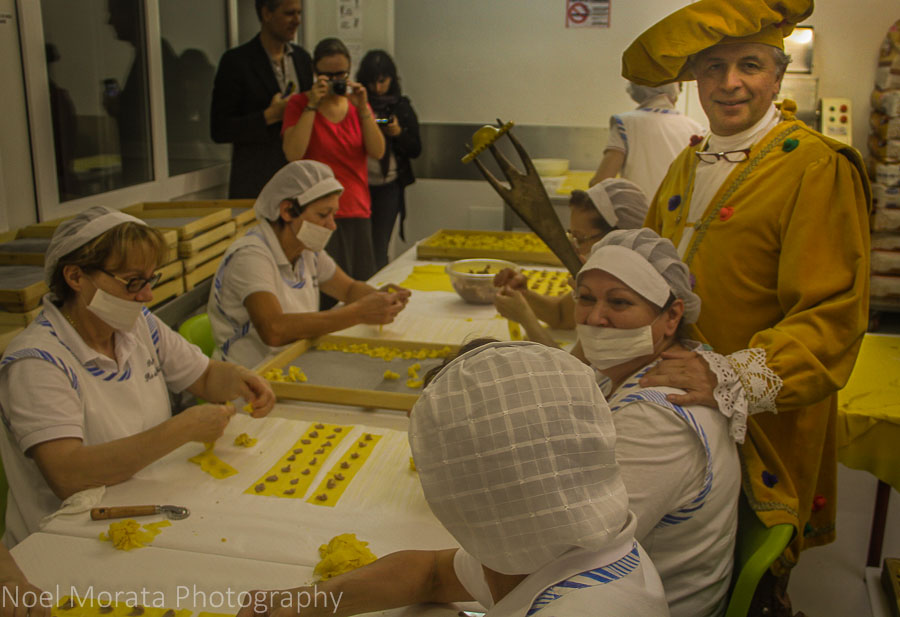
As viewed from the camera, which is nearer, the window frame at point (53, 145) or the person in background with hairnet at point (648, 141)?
the window frame at point (53, 145)

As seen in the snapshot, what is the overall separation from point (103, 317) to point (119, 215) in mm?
254

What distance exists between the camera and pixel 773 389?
150 cm

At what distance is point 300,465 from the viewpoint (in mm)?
1744

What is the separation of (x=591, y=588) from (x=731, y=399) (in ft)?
2.13

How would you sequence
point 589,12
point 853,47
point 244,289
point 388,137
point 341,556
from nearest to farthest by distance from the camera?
point 341,556 < point 244,289 < point 388,137 < point 853,47 < point 589,12

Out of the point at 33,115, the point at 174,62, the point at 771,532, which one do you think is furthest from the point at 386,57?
the point at 771,532

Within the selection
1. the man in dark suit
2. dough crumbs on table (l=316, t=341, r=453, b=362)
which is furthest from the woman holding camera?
dough crumbs on table (l=316, t=341, r=453, b=362)

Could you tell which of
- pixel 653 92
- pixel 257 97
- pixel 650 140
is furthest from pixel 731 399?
pixel 257 97

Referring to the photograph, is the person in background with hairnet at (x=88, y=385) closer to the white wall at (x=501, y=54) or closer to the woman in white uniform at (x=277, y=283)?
the woman in white uniform at (x=277, y=283)

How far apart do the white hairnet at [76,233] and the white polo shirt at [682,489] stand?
1250 mm

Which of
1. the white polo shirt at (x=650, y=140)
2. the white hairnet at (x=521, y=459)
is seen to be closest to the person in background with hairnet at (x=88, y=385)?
the white hairnet at (x=521, y=459)

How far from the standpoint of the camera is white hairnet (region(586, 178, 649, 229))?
2.38 meters

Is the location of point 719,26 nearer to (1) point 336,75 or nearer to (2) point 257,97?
(1) point 336,75

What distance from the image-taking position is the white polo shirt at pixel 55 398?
1625 millimetres
